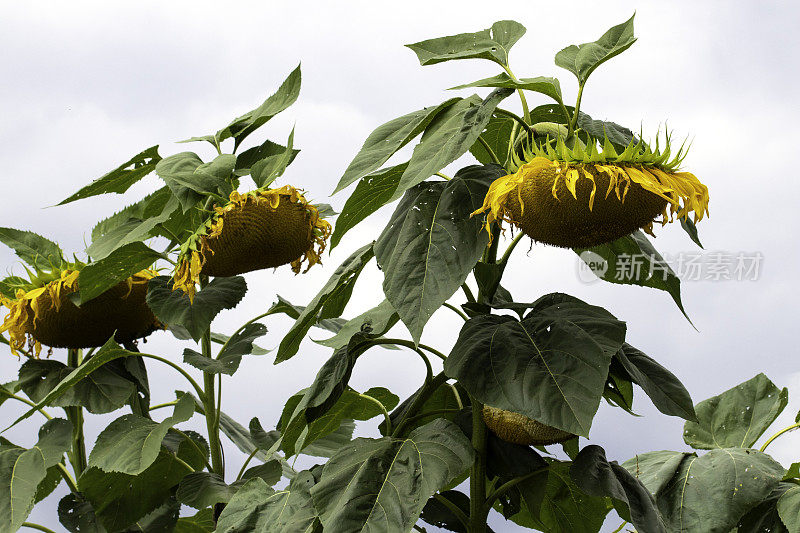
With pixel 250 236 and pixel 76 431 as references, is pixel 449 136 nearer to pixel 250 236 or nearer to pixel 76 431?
pixel 250 236

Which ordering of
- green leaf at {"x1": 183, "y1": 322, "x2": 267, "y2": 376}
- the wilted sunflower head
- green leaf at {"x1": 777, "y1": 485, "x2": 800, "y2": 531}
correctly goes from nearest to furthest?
1. the wilted sunflower head
2. green leaf at {"x1": 777, "y1": 485, "x2": 800, "y2": 531}
3. green leaf at {"x1": 183, "y1": 322, "x2": 267, "y2": 376}

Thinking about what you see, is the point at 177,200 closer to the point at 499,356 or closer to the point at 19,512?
the point at 19,512

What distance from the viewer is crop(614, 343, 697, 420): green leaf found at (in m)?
1.47

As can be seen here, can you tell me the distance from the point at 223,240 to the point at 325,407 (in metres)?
0.41

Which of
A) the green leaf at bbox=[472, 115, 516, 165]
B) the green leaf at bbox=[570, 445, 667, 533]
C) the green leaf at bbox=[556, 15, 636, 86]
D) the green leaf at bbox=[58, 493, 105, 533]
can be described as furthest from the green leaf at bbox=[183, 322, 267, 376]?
the green leaf at bbox=[556, 15, 636, 86]

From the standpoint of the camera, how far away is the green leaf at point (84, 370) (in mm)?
1863

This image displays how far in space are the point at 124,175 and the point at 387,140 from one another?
937 mm

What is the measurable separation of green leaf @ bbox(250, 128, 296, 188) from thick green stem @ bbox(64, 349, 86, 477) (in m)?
0.80

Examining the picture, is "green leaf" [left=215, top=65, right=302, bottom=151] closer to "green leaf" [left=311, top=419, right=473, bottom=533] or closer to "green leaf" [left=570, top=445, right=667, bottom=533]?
"green leaf" [left=311, top=419, right=473, bottom=533]

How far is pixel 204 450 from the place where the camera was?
7.43 ft

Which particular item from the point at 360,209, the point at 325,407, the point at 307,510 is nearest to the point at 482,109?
the point at 360,209

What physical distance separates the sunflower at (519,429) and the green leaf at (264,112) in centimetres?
86

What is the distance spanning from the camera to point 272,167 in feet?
6.09

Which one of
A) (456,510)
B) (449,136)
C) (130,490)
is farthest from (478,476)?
(130,490)
